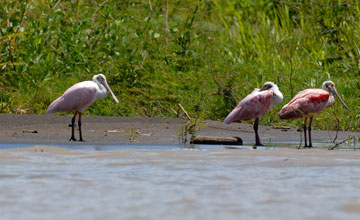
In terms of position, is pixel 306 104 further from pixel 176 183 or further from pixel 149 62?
pixel 176 183

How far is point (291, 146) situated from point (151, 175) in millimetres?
3227

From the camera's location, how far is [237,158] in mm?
7543

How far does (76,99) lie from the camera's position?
9.72m

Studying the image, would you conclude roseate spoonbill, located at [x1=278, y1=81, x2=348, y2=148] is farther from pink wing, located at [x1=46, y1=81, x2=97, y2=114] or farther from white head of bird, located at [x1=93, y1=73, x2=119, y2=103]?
pink wing, located at [x1=46, y1=81, x2=97, y2=114]

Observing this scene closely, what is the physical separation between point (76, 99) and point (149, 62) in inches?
121

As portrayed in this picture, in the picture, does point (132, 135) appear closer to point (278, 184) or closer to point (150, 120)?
point (150, 120)

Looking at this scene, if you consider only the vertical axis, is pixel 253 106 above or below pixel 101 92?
below

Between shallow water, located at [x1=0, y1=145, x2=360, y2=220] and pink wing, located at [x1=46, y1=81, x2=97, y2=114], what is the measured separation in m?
1.36

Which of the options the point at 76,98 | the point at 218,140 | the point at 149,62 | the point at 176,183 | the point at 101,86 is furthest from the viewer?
the point at 149,62

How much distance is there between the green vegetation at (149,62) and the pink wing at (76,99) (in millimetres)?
1909

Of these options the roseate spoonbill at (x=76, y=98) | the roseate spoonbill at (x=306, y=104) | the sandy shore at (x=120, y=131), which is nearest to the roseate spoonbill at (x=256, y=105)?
the roseate spoonbill at (x=306, y=104)

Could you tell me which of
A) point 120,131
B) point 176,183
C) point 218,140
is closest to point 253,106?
point 218,140

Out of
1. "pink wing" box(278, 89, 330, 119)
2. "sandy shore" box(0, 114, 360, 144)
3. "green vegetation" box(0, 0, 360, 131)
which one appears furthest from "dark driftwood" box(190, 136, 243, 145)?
"green vegetation" box(0, 0, 360, 131)

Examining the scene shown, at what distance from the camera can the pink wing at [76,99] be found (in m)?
9.73
